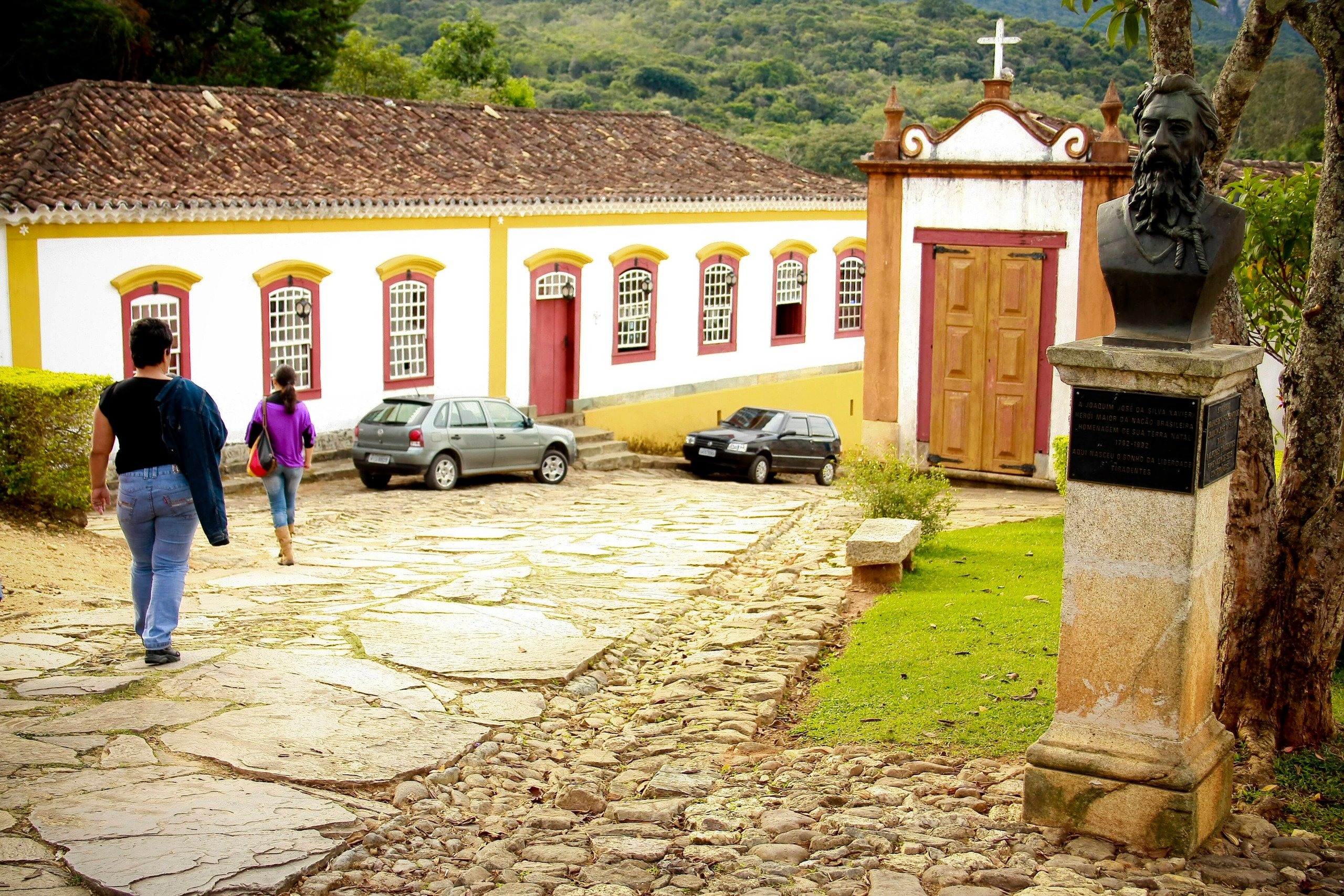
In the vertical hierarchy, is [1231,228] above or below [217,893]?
above

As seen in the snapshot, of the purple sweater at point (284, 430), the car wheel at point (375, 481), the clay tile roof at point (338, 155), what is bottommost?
the car wheel at point (375, 481)

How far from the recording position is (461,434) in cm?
1902

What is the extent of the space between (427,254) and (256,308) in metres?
3.16

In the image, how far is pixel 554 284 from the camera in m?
23.8

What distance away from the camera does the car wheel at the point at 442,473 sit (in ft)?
61.4

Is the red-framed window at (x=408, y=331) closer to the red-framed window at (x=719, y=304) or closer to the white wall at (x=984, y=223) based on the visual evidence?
the red-framed window at (x=719, y=304)

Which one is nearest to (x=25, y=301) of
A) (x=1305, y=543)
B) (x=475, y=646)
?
(x=475, y=646)

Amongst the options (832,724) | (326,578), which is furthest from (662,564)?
(832,724)

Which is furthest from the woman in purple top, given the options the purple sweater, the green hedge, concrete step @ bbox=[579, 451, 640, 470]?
concrete step @ bbox=[579, 451, 640, 470]

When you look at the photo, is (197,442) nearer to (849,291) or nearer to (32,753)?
(32,753)

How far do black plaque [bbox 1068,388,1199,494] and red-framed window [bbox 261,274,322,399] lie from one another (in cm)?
1562

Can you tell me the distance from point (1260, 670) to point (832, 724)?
6.62 ft

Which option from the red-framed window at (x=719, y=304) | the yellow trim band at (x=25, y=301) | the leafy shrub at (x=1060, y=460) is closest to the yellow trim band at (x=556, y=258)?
the red-framed window at (x=719, y=304)

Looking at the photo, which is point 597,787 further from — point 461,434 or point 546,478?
point 546,478
